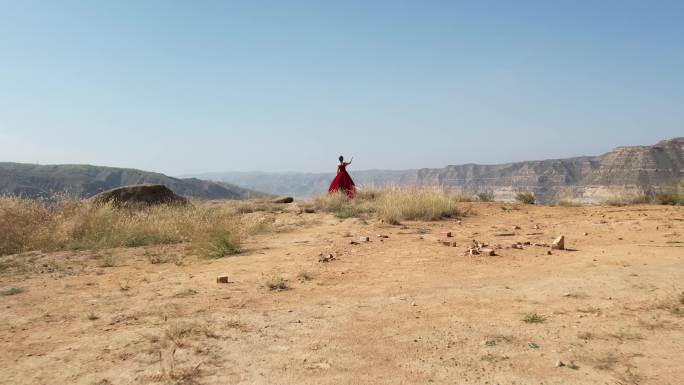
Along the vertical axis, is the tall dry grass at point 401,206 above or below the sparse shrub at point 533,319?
above

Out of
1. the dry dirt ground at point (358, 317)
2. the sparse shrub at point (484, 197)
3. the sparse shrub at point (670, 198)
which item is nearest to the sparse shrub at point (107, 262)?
the dry dirt ground at point (358, 317)

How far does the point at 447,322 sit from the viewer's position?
11.9 feet

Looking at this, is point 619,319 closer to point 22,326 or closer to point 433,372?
point 433,372

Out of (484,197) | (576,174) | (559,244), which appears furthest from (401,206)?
(576,174)

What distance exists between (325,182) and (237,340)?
183451 mm

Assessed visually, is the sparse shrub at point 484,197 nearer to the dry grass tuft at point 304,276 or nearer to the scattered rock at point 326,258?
the scattered rock at point 326,258

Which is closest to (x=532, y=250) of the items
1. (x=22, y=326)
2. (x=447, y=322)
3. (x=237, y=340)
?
(x=447, y=322)

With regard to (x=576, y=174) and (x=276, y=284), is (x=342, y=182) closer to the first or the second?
(x=276, y=284)

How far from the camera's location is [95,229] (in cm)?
891

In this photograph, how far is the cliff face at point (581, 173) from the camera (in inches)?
1873

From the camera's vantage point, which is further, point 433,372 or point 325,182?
point 325,182

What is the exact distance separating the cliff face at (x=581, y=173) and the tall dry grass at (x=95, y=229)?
12220 mm

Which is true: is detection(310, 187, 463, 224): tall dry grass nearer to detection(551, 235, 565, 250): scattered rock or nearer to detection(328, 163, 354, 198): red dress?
detection(328, 163, 354, 198): red dress

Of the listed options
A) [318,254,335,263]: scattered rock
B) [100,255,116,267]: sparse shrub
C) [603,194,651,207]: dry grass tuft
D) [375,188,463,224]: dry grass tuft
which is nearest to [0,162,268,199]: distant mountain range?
[375,188,463,224]: dry grass tuft
